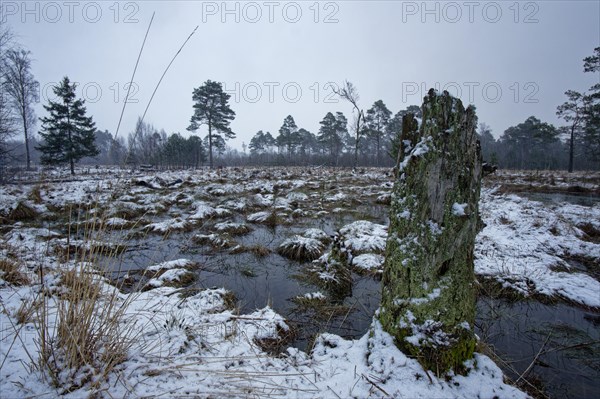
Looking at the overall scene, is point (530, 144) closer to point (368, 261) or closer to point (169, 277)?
point (368, 261)

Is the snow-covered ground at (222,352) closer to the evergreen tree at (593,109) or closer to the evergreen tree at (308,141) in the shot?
the evergreen tree at (593,109)

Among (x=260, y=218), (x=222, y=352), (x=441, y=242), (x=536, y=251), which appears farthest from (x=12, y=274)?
(x=536, y=251)

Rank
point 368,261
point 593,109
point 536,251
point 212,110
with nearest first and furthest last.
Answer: point 368,261 → point 536,251 → point 593,109 → point 212,110

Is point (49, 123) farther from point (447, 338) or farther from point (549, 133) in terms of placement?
point (549, 133)

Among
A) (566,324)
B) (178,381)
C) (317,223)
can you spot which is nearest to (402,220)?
(178,381)

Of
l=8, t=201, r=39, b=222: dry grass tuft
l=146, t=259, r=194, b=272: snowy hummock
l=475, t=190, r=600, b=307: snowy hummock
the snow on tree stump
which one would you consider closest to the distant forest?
l=8, t=201, r=39, b=222: dry grass tuft

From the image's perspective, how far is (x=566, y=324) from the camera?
10.2ft

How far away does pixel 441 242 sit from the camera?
5.86 feet

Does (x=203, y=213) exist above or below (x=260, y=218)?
above

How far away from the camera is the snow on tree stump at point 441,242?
1.75m

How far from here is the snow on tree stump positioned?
1749 millimetres

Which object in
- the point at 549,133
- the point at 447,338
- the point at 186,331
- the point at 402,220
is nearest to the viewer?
the point at 447,338

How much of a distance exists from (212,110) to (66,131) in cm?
1442

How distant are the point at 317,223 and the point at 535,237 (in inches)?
210
